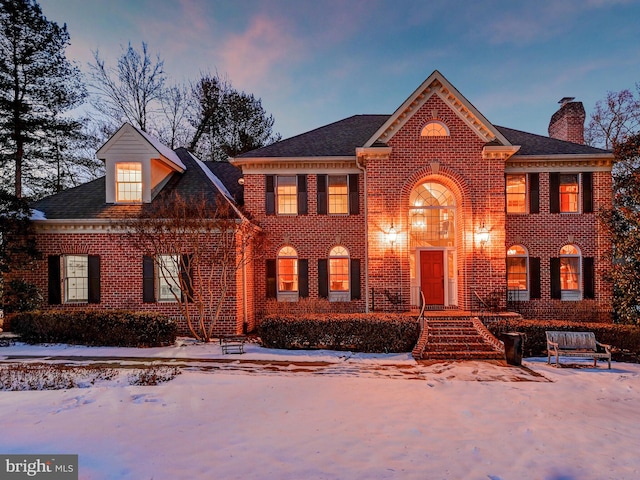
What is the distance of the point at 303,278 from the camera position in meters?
14.4

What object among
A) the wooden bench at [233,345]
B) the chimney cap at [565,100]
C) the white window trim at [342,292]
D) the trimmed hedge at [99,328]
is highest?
the chimney cap at [565,100]

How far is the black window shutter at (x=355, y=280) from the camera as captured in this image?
1430 cm

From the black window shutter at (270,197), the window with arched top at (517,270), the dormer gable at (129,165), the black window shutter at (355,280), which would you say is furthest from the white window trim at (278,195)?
the window with arched top at (517,270)

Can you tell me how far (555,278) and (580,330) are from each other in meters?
4.30

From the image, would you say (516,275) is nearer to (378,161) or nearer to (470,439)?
(378,161)

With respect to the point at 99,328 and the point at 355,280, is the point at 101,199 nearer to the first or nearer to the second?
the point at 99,328

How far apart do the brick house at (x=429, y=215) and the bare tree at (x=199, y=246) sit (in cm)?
215

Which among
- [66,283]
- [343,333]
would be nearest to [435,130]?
[343,333]

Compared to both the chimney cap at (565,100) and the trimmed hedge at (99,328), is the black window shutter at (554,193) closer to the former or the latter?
the chimney cap at (565,100)

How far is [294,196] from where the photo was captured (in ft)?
48.2

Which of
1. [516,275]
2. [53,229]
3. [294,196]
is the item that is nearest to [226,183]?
[294,196]

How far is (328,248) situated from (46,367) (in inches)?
385

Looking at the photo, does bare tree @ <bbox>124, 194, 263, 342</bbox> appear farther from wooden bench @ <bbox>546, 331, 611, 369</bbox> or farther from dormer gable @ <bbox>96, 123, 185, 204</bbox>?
wooden bench @ <bbox>546, 331, 611, 369</bbox>

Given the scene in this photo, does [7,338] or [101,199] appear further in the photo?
[101,199]
